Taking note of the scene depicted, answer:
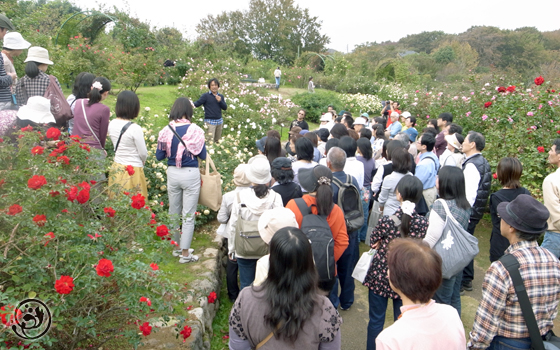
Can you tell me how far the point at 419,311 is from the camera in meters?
1.77

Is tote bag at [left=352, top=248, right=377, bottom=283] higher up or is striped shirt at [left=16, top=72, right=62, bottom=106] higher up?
striped shirt at [left=16, top=72, right=62, bottom=106]

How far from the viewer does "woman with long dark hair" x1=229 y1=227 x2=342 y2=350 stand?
1.79 metres

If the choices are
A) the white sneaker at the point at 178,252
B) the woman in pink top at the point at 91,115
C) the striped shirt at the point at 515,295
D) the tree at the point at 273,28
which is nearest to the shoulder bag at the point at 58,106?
the woman in pink top at the point at 91,115

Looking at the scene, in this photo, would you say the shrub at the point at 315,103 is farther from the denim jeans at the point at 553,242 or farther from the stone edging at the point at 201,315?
the denim jeans at the point at 553,242

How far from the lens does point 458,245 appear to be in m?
3.21

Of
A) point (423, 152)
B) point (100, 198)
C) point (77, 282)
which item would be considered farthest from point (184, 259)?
point (423, 152)

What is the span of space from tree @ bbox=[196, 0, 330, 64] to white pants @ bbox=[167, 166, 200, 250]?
130 ft

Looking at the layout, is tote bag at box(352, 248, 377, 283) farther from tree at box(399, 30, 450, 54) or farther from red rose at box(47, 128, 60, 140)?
tree at box(399, 30, 450, 54)

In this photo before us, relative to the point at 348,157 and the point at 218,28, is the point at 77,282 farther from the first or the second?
the point at 218,28

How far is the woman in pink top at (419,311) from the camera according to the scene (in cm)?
168

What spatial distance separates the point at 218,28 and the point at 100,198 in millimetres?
43594

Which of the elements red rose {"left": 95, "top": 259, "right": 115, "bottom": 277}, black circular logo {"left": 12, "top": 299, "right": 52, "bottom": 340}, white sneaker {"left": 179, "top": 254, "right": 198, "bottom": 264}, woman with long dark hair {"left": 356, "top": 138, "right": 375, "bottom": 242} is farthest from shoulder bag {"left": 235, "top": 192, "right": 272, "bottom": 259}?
woman with long dark hair {"left": 356, "top": 138, "right": 375, "bottom": 242}

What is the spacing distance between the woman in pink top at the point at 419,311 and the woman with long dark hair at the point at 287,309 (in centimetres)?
29

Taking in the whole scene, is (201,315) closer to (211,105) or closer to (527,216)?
(527,216)
